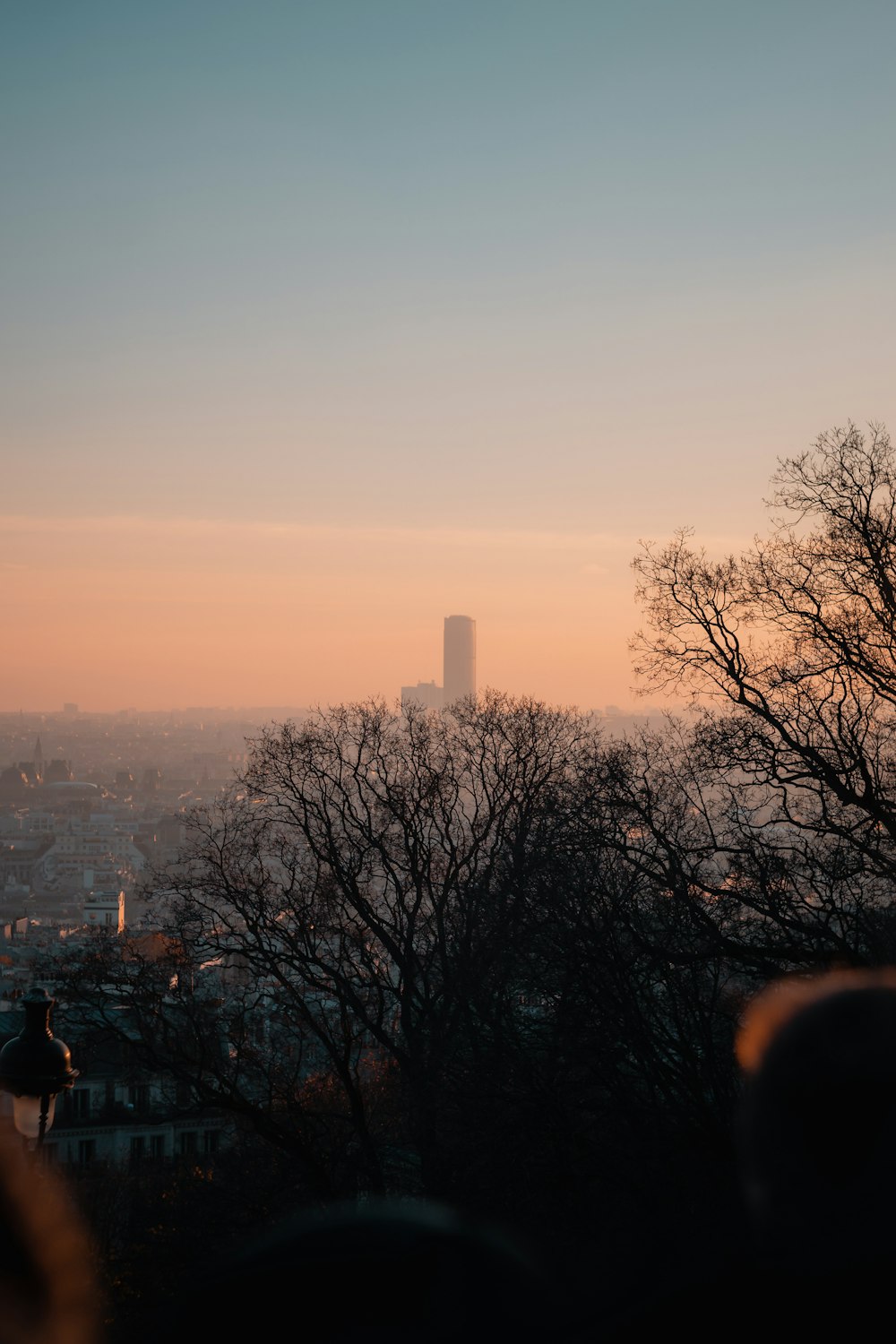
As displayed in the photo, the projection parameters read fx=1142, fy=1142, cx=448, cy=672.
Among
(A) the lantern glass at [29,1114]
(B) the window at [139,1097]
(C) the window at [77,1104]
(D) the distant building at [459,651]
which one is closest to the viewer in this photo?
(A) the lantern glass at [29,1114]

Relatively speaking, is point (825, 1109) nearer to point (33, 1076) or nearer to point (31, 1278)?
point (31, 1278)

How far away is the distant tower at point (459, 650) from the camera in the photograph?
11025 cm

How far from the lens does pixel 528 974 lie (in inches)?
551

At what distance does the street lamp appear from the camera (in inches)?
270

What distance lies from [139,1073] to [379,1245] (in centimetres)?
1963

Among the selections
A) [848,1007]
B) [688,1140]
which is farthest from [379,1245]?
[688,1140]

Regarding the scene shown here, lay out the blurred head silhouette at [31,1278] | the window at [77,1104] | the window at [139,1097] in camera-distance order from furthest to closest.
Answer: the window at [77,1104] < the window at [139,1097] < the blurred head silhouette at [31,1278]

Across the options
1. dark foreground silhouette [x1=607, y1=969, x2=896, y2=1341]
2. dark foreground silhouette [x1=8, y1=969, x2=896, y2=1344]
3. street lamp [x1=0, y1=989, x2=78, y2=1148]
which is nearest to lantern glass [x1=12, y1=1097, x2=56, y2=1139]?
street lamp [x1=0, y1=989, x2=78, y2=1148]

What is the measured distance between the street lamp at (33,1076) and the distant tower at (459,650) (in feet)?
330

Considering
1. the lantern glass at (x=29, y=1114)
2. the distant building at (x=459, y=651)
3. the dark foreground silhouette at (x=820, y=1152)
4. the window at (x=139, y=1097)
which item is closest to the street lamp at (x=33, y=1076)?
the lantern glass at (x=29, y=1114)

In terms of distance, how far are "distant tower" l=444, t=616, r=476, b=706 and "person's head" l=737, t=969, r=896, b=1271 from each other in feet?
349

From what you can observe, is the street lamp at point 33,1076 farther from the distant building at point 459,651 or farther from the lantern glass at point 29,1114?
the distant building at point 459,651

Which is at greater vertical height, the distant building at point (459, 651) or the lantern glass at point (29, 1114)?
the distant building at point (459, 651)

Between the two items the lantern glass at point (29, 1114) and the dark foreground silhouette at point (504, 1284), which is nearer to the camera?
the dark foreground silhouette at point (504, 1284)
